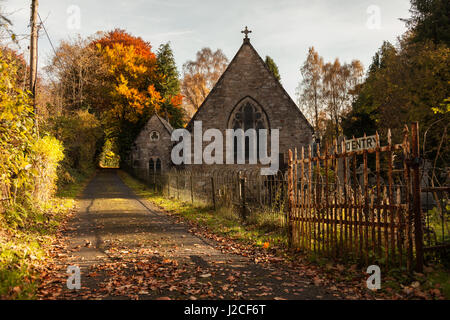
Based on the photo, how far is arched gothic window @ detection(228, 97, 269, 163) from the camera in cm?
2064

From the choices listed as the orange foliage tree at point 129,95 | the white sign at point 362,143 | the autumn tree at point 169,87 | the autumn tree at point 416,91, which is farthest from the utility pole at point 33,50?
the autumn tree at point 169,87

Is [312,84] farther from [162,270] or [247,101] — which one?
[162,270]

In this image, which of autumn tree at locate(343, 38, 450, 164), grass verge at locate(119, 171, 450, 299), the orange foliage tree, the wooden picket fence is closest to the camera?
grass verge at locate(119, 171, 450, 299)

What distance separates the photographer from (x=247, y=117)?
20797 millimetres

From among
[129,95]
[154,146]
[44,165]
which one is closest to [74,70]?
[129,95]

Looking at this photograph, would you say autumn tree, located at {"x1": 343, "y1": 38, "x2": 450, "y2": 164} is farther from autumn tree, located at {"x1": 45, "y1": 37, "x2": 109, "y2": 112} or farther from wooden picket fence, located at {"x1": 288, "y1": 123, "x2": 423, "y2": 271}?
autumn tree, located at {"x1": 45, "y1": 37, "x2": 109, "y2": 112}

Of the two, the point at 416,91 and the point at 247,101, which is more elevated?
the point at 416,91

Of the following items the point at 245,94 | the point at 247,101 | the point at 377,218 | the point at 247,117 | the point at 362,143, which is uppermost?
the point at 245,94

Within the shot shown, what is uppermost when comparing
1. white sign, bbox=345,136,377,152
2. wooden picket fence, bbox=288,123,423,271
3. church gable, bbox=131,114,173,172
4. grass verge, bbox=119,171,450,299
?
church gable, bbox=131,114,173,172

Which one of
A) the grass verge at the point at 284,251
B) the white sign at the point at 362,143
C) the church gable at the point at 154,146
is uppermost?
the church gable at the point at 154,146

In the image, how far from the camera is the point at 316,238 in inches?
270

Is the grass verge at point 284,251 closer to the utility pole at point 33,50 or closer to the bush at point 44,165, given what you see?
the bush at point 44,165

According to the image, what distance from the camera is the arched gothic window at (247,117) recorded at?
20.6 meters

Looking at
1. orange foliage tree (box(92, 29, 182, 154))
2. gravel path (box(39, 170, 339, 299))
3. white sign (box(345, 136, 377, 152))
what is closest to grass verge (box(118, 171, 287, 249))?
gravel path (box(39, 170, 339, 299))
